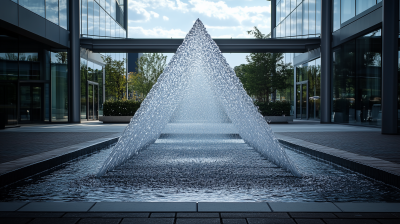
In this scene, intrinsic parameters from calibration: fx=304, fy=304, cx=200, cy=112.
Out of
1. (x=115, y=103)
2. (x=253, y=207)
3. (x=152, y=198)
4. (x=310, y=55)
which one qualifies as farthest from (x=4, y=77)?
(x=310, y=55)

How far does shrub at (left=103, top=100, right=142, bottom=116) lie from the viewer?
68.0 feet

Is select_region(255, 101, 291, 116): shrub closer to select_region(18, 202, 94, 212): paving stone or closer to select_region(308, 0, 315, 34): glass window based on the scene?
select_region(308, 0, 315, 34): glass window

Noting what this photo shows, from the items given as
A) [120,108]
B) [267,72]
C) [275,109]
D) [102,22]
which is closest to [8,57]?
[120,108]

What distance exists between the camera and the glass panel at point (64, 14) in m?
18.4

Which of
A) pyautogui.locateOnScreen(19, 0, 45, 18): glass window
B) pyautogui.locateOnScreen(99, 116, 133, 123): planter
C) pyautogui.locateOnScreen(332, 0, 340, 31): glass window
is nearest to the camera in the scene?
pyautogui.locateOnScreen(19, 0, 45, 18): glass window

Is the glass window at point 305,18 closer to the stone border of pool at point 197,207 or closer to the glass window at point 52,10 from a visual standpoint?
the glass window at point 52,10

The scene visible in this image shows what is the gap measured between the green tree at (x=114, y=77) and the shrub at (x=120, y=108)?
649cm

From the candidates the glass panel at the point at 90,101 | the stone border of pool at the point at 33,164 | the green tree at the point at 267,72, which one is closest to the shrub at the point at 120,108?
the glass panel at the point at 90,101

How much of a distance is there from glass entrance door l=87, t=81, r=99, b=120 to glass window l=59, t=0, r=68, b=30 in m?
4.87

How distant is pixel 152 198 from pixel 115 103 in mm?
17986

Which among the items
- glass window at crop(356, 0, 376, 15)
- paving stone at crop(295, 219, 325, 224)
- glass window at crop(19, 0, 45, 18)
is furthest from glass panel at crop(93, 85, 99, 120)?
paving stone at crop(295, 219, 325, 224)

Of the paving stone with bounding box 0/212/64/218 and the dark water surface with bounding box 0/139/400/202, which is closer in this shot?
the paving stone with bounding box 0/212/64/218

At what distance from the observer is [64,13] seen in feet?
61.6

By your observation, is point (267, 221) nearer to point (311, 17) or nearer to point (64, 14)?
point (64, 14)
